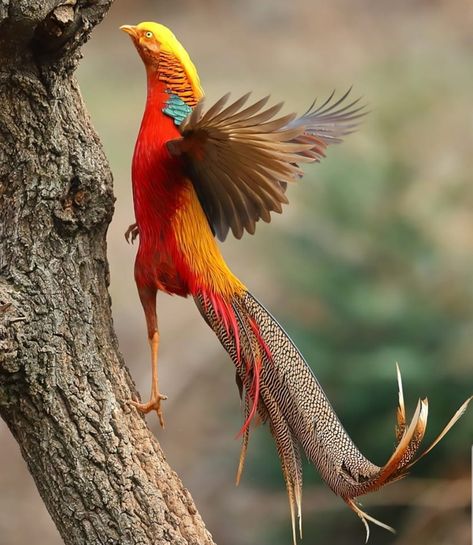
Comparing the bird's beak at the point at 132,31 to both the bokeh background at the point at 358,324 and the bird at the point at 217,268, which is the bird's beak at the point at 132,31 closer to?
the bird at the point at 217,268

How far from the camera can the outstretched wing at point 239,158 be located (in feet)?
9.53

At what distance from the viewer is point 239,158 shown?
3057 millimetres

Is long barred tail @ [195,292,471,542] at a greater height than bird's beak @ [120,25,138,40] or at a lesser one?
lesser

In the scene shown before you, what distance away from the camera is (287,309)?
7016mm

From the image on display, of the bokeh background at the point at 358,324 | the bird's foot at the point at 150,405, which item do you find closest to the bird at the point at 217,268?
the bird's foot at the point at 150,405

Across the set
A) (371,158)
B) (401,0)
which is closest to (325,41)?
(401,0)

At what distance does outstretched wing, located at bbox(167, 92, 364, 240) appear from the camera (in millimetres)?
2906

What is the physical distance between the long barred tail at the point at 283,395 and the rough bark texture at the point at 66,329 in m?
0.33

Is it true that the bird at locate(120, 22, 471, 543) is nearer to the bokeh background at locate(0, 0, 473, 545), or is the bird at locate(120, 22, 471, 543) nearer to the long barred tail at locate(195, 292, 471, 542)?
the long barred tail at locate(195, 292, 471, 542)

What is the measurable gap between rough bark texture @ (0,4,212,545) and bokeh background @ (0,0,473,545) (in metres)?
3.22

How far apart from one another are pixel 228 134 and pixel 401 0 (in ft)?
40.8

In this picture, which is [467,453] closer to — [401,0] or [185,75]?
[185,75]

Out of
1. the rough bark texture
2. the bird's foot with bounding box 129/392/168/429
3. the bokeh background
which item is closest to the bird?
the bird's foot with bounding box 129/392/168/429

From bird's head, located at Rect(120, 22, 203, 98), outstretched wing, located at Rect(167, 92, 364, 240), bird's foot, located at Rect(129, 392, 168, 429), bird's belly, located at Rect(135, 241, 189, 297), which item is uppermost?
bird's head, located at Rect(120, 22, 203, 98)
